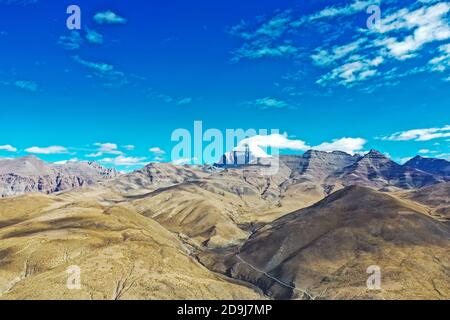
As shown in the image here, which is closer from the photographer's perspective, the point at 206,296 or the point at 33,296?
the point at 33,296
